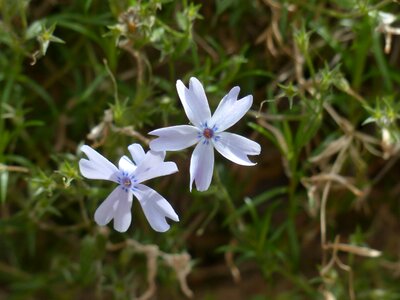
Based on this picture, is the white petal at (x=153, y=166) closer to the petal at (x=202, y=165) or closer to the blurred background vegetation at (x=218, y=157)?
the petal at (x=202, y=165)

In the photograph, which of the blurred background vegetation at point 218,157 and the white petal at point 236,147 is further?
the blurred background vegetation at point 218,157

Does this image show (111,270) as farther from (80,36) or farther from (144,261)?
(80,36)

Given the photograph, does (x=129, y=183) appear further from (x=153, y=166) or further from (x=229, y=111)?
(x=229, y=111)

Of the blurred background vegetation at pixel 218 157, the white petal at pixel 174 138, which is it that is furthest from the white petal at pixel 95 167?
the blurred background vegetation at pixel 218 157

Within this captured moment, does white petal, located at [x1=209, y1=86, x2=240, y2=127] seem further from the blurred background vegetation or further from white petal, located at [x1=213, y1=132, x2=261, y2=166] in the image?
the blurred background vegetation

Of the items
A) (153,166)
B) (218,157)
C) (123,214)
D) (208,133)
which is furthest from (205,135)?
(218,157)

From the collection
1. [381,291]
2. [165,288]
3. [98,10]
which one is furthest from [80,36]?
[381,291]

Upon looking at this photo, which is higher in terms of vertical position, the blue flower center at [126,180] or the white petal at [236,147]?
the white petal at [236,147]
